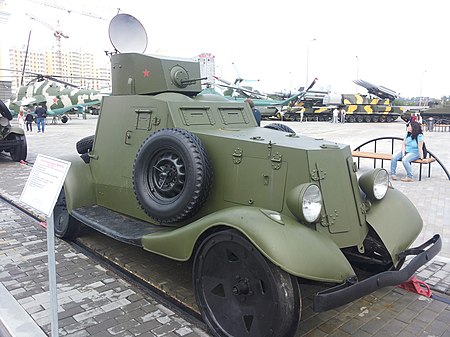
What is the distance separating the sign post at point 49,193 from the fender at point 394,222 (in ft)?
8.36

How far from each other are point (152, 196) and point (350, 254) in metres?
1.92

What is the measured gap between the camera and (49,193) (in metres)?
2.84

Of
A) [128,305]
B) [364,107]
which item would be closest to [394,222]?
[128,305]

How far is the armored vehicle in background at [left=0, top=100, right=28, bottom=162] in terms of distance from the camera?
11.8m

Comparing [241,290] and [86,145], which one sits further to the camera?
[86,145]

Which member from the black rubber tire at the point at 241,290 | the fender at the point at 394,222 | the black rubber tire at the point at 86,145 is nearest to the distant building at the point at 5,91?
the black rubber tire at the point at 86,145

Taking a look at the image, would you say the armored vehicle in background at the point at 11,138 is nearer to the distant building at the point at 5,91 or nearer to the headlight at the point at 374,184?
the headlight at the point at 374,184

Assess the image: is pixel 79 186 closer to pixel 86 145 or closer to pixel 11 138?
pixel 86 145

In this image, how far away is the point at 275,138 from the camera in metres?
3.95

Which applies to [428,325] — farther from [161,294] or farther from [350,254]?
[161,294]

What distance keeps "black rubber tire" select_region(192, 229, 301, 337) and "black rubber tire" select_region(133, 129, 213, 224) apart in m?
0.56

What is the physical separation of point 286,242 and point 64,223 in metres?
3.42

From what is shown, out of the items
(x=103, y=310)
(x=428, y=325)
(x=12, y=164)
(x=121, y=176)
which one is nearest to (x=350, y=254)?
(x=428, y=325)

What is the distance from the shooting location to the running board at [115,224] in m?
3.97
